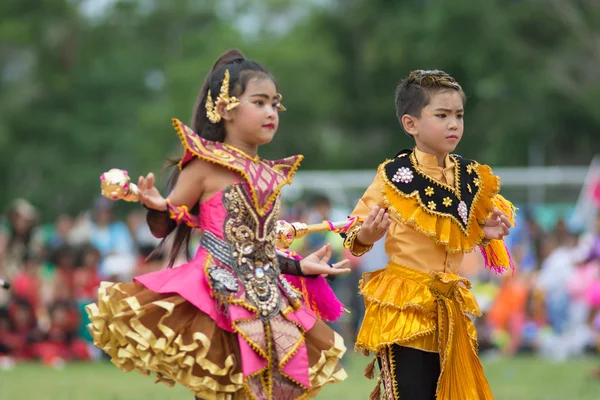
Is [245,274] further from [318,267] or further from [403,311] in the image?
[403,311]

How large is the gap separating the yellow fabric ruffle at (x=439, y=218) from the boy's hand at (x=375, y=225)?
86 millimetres

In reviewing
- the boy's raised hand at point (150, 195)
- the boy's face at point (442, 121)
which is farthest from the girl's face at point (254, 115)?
the boy's face at point (442, 121)

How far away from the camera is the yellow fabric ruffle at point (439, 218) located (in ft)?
19.0

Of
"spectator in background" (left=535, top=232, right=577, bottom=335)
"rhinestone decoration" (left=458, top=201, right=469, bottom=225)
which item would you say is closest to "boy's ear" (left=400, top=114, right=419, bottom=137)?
"rhinestone decoration" (left=458, top=201, right=469, bottom=225)

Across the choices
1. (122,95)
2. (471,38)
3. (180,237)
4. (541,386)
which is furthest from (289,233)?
(122,95)

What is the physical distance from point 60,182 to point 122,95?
527 centimetres

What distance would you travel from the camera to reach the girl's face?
563 cm

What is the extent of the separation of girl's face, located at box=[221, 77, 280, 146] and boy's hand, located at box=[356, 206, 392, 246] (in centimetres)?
63

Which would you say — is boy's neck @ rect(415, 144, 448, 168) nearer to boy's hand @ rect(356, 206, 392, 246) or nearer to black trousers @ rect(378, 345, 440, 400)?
boy's hand @ rect(356, 206, 392, 246)

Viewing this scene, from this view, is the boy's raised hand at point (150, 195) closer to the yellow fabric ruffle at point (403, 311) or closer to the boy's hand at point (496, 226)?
the yellow fabric ruffle at point (403, 311)

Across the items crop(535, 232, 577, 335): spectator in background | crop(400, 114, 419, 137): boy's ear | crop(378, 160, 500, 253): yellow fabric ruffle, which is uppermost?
crop(535, 232, 577, 335): spectator in background

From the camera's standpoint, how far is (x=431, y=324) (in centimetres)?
583

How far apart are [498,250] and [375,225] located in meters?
0.83

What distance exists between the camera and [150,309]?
5.27 meters
